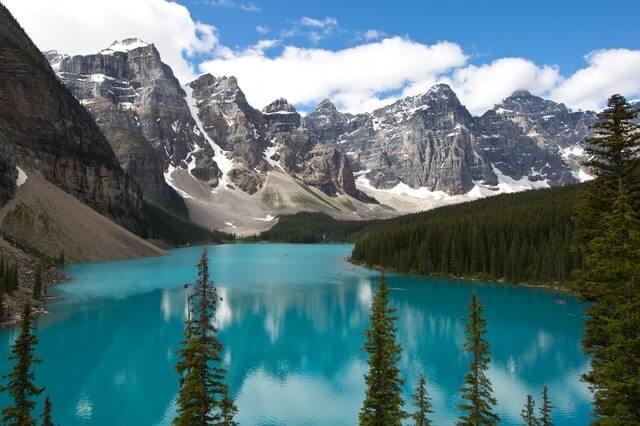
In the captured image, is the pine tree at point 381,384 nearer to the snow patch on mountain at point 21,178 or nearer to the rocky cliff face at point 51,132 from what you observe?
the snow patch on mountain at point 21,178

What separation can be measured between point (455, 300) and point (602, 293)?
47.6 meters

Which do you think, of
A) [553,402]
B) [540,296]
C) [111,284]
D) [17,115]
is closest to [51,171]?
[17,115]

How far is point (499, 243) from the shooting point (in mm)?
81625

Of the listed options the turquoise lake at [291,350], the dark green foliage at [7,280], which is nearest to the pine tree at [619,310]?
the turquoise lake at [291,350]

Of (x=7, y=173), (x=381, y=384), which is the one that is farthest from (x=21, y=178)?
(x=381, y=384)

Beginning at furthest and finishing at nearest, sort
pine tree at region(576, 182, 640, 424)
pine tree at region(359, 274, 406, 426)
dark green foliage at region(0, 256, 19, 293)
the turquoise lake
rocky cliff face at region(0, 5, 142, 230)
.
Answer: rocky cliff face at region(0, 5, 142, 230) → dark green foliage at region(0, 256, 19, 293) → the turquoise lake → pine tree at region(359, 274, 406, 426) → pine tree at region(576, 182, 640, 424)

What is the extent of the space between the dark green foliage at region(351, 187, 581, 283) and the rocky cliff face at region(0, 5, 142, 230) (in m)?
Answer: 84.2

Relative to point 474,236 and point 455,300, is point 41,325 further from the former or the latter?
point 474,236

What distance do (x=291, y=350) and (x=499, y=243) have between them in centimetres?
5675

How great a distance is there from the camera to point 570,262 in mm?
71375

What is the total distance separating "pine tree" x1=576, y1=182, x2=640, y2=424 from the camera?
12883 millimetres

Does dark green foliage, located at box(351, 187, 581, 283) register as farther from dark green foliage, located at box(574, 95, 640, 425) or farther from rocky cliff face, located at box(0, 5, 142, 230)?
rocky cliff face, located at box(0, 5, 142, 230)

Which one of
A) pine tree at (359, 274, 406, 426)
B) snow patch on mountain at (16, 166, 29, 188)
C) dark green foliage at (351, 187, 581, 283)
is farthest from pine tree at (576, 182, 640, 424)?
snow patch on mountain at (16, 166, 29, 188)

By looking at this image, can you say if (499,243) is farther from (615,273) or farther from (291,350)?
(615,273)
